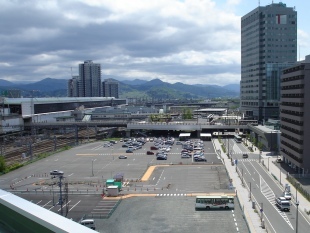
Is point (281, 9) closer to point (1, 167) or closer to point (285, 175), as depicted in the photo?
point (285, 175)

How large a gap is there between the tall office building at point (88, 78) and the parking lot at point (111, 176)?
9822cm

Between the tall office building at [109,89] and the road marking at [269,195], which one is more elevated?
the tall office building at [109,89]

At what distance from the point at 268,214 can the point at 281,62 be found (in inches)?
1659

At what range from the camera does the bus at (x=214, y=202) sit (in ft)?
49.1

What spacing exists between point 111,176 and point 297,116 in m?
10.9

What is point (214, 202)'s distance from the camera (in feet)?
49.3

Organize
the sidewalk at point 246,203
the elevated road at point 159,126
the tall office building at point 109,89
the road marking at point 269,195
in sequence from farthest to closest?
the tall office building at point 109,89 < the elevated road at point 159,126 < the road marking at point 269,195 < the sidewalk at point 246,203

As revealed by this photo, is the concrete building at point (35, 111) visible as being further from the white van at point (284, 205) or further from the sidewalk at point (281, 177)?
the white van at point (284, 205)

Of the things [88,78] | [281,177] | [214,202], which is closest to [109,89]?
[88,78]

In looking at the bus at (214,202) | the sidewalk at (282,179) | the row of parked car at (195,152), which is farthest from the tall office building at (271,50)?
the bus at (214,202)

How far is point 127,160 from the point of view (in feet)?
93.5

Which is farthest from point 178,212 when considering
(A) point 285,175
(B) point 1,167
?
(B) point 1,167

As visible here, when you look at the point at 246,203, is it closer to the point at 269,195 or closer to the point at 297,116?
the point at 269,195

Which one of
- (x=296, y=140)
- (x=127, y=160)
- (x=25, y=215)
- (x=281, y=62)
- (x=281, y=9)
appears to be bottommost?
(x=127, y=160)
